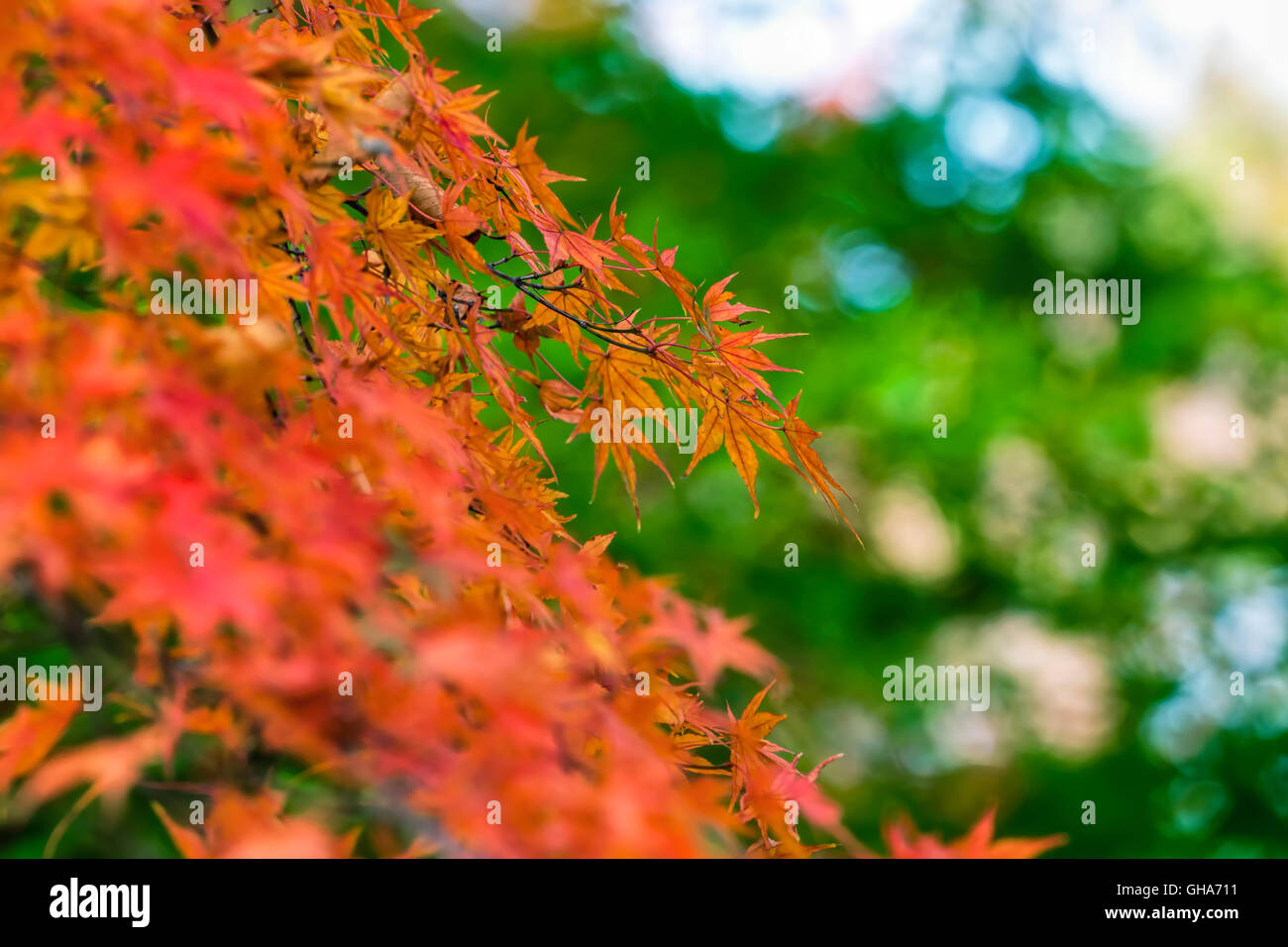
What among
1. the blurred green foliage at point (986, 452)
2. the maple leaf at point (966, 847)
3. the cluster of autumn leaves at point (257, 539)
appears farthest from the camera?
the blurred green foliage at point (986, 452)

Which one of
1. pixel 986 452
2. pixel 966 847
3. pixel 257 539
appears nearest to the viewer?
pixel 257 539

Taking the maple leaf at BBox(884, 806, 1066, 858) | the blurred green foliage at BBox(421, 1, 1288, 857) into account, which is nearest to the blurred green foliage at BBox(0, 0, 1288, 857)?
the blurred green foliage at BBox(421, 1, 1288, 857)

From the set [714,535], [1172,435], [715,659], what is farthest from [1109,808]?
[715,659]

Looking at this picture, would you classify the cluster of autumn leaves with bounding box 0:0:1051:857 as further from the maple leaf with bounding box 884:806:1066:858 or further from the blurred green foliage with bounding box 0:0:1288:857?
the blurred green foliage with bounding box 0:0:1288:857

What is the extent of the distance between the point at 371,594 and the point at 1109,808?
3873 mm

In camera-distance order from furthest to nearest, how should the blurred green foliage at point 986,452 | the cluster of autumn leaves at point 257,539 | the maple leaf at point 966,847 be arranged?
1. the blurred green foliage at point 986,452
2. the maple leaf at point 966,847
3. the cluster of autumn leaves at point 257,539

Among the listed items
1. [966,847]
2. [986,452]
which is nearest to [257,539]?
[966,847]

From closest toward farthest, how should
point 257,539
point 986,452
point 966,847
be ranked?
point 257,539, point 966,847, point 986,452

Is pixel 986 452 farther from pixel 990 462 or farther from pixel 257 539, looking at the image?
pixel 257 539

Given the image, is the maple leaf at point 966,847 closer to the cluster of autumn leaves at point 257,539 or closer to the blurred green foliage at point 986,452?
the cluster of autumn leaves at point 257,539

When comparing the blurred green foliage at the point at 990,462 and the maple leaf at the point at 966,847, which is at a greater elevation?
the blurred green foliage at the point at 990,462

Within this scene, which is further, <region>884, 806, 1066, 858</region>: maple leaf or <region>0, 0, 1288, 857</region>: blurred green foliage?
<region>0, 0, 1288, 857</region>: blurred green foliage

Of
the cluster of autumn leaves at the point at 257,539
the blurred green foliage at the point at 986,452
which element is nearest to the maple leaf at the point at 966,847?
the cluster of autumn leaves at the point at 257,539

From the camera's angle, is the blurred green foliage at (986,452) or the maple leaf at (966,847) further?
the blurred green foliage at (986,452)
